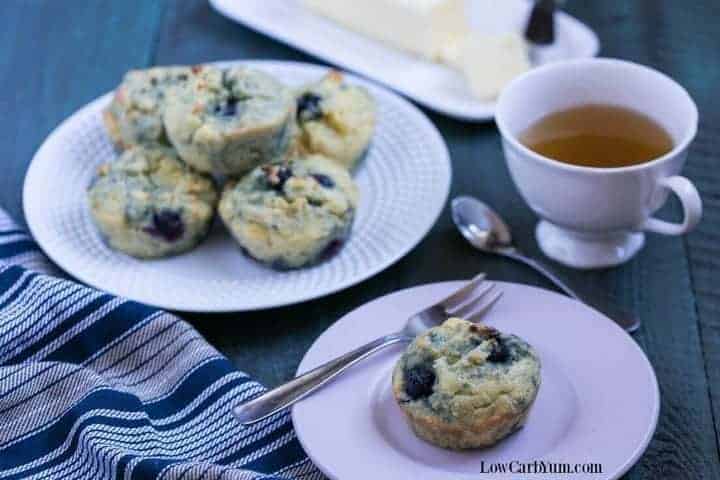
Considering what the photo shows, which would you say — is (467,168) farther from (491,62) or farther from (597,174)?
(597,174)

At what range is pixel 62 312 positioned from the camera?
4.61 feet

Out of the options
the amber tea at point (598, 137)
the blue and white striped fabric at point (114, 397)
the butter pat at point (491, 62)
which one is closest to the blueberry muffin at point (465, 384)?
the blue and white striped fabric at point (114, 397)

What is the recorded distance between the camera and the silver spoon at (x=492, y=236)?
1464mm

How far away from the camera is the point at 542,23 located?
2.00 meters

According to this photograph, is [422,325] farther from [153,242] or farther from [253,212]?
[153,242]

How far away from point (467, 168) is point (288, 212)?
0.42 metres

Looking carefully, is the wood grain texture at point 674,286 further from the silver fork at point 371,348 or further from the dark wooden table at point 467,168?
the silver fork at point 371,348

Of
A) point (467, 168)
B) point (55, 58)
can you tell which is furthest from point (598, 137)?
point (55, 58)

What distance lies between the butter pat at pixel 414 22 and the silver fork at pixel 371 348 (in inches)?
27.8

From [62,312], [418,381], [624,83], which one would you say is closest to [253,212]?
[62,312]

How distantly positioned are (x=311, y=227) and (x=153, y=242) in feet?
0.79

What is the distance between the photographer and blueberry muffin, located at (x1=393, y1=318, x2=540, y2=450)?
1.15 meters

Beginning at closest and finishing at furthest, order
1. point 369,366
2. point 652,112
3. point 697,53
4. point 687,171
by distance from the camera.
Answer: point 369,366
point 652,112
point 687,171
point 697,53

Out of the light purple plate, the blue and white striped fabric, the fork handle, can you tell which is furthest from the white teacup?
the blue and white striped fabric
